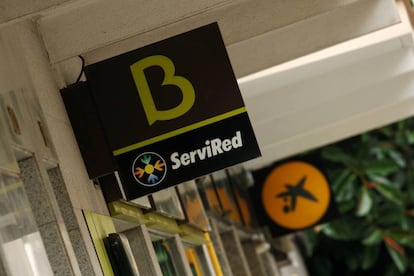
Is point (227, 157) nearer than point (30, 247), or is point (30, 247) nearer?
point (30, 247)

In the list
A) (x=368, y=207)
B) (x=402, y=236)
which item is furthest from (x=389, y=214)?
(x=368, y=207)

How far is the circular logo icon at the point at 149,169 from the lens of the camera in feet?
22.5

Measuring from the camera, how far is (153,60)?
6.96 meters

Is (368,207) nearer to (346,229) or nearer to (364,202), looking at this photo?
(364,202)

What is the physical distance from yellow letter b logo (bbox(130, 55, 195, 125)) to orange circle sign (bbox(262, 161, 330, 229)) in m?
9.19

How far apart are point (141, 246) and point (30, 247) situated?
254cm

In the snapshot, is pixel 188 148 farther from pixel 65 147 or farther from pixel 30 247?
pixel 30 247

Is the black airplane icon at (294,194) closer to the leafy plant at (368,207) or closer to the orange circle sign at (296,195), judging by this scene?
the orange circle sign at (296,195)

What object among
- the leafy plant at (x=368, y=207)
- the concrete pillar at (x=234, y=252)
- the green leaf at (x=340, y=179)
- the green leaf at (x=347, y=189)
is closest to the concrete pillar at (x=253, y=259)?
the leafy plant at (x=368, y=207)

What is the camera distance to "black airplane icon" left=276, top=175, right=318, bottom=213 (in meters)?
16.1

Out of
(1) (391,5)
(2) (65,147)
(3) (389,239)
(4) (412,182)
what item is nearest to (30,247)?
(2) (65,147)

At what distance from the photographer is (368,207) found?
1772 centimetres

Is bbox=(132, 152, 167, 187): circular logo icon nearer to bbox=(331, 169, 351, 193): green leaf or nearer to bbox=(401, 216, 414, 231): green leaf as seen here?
bbox=(331, 169, 351, 193): green leaf

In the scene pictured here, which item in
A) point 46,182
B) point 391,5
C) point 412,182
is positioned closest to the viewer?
point 46,182
